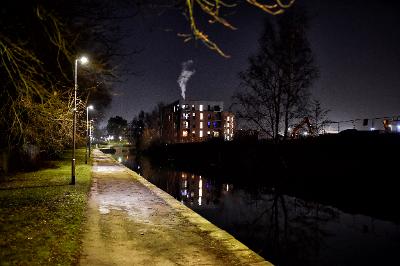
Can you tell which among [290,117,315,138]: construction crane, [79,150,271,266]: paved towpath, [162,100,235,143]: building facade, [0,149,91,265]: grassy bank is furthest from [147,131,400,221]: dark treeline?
[162,100,235,143]: building facade

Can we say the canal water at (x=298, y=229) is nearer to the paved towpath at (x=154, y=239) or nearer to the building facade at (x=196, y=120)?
the paved towpath at (x=154, y=239)

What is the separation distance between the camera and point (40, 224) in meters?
10.2

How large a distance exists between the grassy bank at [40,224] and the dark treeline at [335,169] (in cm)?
1434

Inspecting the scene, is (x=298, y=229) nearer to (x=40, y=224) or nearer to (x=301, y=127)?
(x=40, y=224)

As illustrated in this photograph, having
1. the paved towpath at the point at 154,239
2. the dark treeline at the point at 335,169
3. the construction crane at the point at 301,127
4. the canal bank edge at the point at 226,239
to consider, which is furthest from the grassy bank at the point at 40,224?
the construction crane at the point at 301,127

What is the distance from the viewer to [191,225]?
1122 centimetres

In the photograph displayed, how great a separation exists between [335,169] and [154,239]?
25364 mm

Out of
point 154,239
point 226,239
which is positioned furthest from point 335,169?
point 154,239

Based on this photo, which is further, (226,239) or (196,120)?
(196,120)

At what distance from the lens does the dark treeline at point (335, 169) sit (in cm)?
2312

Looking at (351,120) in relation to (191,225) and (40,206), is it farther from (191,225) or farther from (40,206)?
(40,206)

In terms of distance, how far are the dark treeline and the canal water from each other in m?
2.31

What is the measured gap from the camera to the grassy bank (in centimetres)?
745

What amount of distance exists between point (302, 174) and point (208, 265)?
27.9 m
